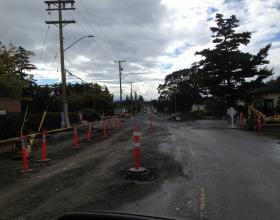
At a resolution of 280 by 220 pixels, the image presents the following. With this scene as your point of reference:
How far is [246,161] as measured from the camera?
559 inches

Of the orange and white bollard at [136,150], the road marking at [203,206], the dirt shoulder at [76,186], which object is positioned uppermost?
the orange and white bollard at [136,150]

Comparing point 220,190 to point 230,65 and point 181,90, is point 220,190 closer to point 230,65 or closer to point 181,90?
point 230,65

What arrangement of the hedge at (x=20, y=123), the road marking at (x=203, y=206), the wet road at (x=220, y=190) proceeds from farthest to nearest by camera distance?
the hedge at (x=20, y=123) → the wet road at (x=220, y=190) → the road marking at (x=203, y=206)

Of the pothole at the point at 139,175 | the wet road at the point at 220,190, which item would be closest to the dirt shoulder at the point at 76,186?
the pothole at the point at 139,175

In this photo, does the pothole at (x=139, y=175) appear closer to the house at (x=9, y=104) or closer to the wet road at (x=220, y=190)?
the wet road at (x=220, y=190)

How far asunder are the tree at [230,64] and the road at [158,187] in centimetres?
4811

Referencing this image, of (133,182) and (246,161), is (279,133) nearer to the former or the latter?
(246,161)

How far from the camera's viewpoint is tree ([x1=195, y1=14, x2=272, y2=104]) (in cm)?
6288

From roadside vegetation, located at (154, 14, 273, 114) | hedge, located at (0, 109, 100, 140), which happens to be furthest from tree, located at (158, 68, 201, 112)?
hedge, located at (0, 109, 100, 140)

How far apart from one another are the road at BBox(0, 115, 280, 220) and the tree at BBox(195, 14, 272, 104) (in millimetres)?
48106

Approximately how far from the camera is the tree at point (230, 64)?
62.9m

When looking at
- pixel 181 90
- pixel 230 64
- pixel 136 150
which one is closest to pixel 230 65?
pixel 230 64

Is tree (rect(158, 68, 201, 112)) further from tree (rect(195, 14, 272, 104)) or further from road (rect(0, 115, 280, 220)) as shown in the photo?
road (rect(0, 115, 280, 220))

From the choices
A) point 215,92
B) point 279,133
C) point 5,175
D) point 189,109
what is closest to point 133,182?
point 5,175
